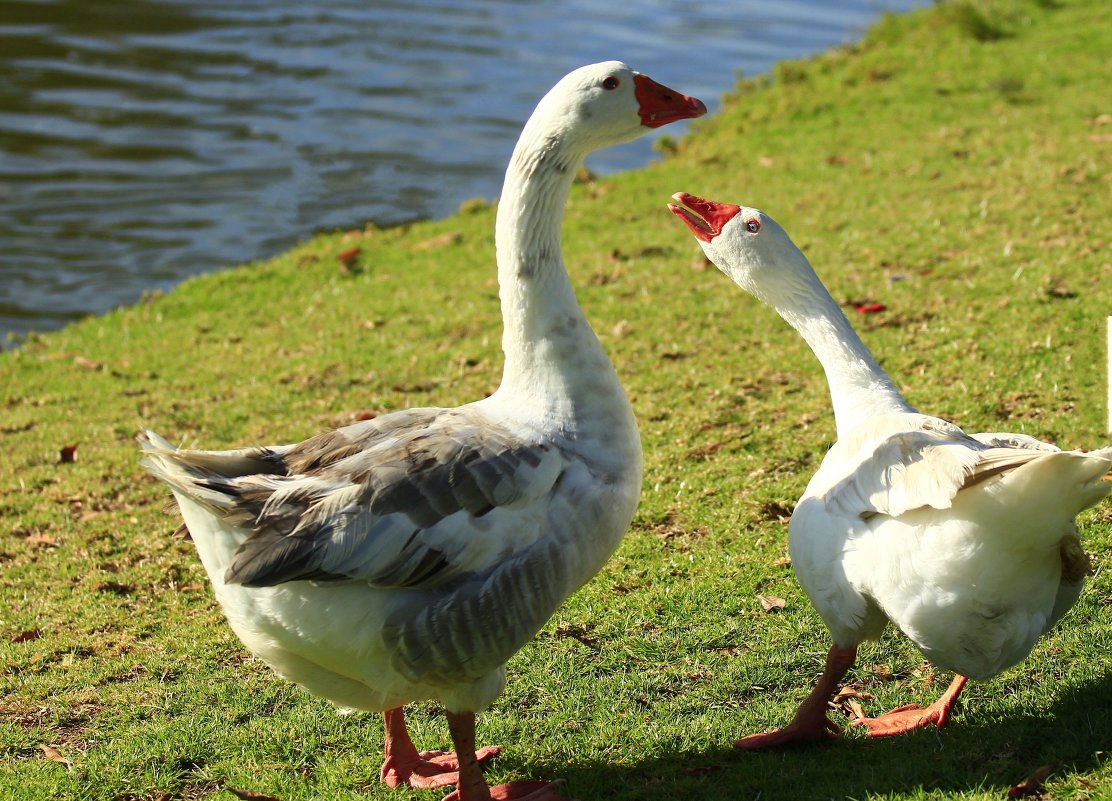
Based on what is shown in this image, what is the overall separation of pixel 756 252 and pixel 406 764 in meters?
2.69

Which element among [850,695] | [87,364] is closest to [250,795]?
[850,695]

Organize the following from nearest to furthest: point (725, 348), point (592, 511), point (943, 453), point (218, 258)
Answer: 1. point (943, 453)
2. point (592, 511)
3. point (725, 348)
4. point (218, 258)

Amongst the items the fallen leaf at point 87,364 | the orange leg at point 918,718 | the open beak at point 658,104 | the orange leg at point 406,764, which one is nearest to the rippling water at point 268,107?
the fallen leaf at point 87,364

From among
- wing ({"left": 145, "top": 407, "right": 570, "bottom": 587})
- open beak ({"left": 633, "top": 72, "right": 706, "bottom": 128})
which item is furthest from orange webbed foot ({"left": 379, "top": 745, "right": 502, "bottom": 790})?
open beak ({"left": 633, "top": 72, "right": 706, "bottom": 128})

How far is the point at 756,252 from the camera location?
523cm

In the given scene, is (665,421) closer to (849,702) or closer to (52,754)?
(849,702)

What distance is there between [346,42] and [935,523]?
75.7 feet

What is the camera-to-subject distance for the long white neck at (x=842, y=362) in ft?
15.9

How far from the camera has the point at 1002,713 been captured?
14.2 feet

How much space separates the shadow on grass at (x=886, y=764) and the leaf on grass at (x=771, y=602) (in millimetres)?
1038

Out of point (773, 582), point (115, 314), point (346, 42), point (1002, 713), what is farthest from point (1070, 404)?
point (346, 42)

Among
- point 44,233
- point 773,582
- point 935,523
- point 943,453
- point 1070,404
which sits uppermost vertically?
point 943,453

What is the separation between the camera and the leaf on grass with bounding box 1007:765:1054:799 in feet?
12.2

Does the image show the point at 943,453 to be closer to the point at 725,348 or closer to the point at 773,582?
the point at 773,582
